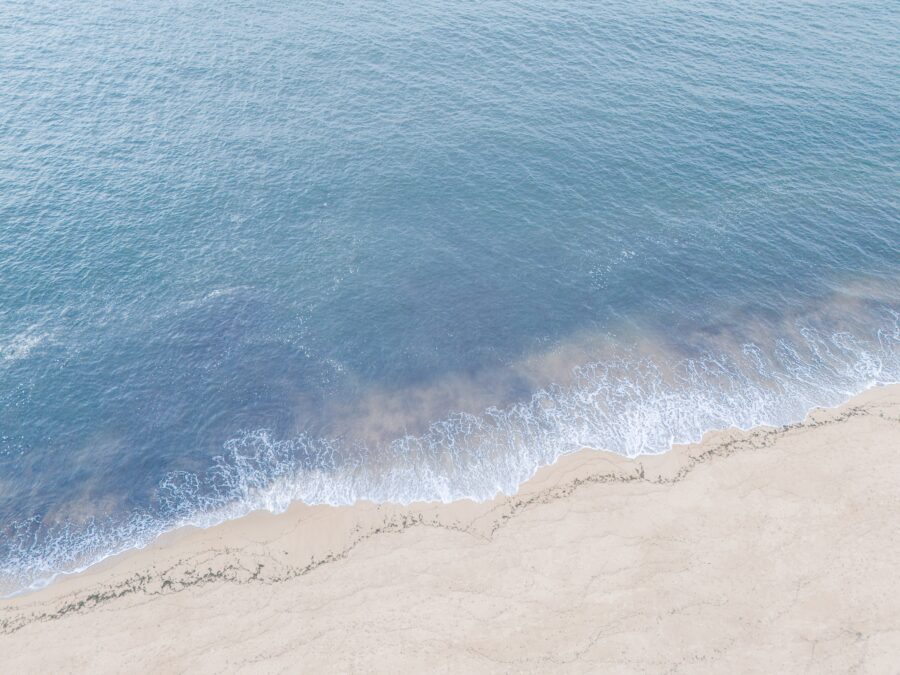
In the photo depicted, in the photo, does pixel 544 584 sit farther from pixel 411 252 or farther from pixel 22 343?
pixel 22 343

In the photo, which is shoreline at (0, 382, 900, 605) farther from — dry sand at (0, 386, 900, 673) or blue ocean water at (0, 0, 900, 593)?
blue ocean water at (0, 0, 900, 593)

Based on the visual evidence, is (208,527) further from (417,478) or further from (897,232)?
(897,232)

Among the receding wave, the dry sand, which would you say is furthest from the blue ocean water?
the dry sand

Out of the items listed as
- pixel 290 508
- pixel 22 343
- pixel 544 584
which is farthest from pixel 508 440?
pixel 22 343

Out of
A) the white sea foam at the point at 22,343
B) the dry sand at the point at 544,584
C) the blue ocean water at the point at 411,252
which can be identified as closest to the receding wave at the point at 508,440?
the blue ocean water at the point at 411,252

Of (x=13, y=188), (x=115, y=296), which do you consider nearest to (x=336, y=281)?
(x=115, y=296)

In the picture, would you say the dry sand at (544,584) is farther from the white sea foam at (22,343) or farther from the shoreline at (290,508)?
the white sea foam at (22,343)
